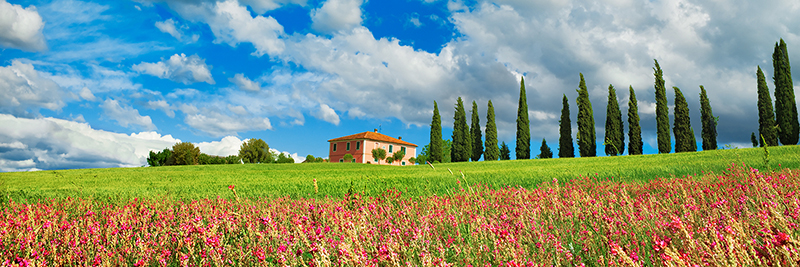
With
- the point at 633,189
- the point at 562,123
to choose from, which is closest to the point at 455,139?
the point at 562,123

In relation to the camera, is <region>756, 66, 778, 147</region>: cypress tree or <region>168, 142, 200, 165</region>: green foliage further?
<region>168, 142, 200, 165</region>: green foliage

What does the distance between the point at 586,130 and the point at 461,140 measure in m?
12.3

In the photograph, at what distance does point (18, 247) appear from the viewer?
348 cm

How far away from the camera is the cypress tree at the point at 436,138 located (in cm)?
4131

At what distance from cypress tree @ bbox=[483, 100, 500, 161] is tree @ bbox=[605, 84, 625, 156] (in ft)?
32.4

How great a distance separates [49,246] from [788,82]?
4123 cm

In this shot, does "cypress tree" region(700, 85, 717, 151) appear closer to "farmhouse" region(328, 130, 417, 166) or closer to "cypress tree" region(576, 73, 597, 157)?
"cypress tree" region(576, 73, 597, 157)

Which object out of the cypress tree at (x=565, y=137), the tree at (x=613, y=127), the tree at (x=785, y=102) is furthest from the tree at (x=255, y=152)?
the tree at (x=785, y=102)

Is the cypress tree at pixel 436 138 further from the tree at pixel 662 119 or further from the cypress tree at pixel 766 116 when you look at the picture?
the cypress tree at pixel 766 116

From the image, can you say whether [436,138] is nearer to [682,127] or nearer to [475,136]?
[475,136]

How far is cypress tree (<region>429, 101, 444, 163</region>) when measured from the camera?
1626 inches

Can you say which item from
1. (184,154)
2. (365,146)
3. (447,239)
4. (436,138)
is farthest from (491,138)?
(447,239)

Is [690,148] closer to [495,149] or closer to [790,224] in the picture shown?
[495,149]

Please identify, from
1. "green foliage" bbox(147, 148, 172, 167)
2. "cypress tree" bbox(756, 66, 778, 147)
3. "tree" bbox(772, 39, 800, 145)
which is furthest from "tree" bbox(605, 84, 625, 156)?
"green foliage" bbox(147, 148, 172, 167)
